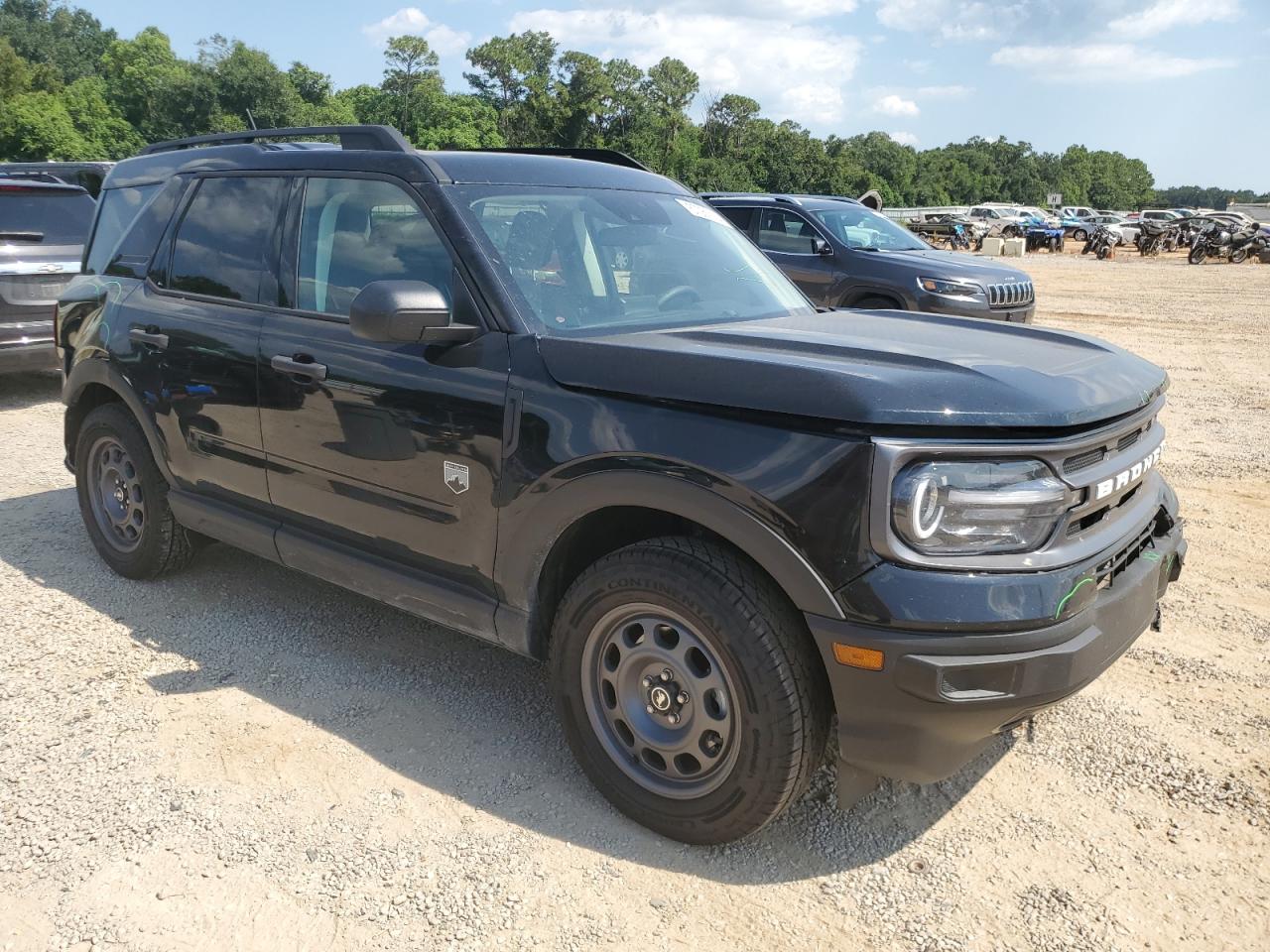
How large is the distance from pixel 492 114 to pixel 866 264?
91954mm

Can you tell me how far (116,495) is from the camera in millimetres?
4688

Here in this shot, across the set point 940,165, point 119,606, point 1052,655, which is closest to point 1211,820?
point 1052,655

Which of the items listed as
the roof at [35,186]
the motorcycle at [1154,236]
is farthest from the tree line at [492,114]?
the roof at [35,186]

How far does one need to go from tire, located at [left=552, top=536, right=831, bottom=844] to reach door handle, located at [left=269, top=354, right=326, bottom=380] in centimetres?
128

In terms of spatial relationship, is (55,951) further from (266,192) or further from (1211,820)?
(1211,820)

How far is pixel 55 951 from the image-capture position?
2381mm

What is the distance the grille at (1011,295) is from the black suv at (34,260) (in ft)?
27.6

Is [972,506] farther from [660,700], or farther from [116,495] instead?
[116,495]

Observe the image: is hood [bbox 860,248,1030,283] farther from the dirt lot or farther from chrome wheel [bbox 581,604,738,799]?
chrome wheel [bbox 581,604,738,799]

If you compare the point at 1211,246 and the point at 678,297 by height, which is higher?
the point at 678,297

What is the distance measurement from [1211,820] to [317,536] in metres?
3.10

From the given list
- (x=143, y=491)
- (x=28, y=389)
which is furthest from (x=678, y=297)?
(x=28, y=389)

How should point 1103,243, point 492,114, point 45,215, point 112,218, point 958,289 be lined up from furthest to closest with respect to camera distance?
point 492,114 → point 1103,243 → point 958,289 → point 45,215 → point 112,218

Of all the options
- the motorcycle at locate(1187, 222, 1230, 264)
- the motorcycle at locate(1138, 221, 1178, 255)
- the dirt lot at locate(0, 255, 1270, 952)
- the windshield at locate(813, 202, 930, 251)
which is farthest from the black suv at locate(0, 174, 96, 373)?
the motorcycle at locate(1138, 221, 1178, 255)
